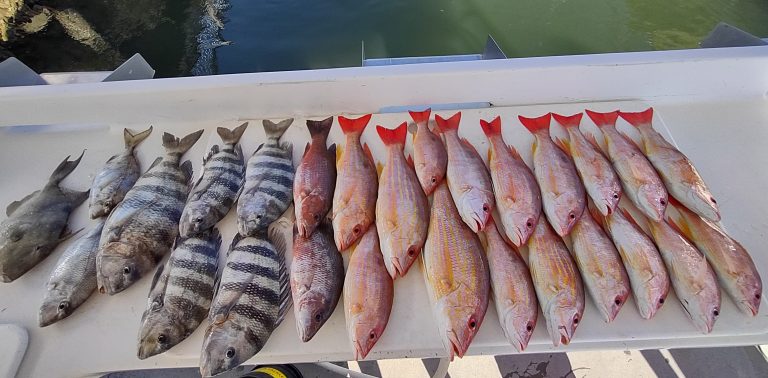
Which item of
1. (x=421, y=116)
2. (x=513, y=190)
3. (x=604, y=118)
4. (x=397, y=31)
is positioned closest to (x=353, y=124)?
(x=421, y=116)

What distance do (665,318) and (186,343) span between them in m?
1.63

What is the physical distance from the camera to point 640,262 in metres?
1.56

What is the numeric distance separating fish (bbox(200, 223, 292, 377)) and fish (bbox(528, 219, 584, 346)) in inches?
34.5

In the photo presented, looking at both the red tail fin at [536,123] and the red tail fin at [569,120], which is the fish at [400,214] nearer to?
the red tail fin at [536,123]

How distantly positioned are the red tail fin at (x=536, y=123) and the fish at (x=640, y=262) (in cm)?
49

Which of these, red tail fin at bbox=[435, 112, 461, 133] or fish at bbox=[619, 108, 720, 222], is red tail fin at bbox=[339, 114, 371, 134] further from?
fish at bbox=[619, 108, 720, 222]

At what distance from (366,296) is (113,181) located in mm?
1211

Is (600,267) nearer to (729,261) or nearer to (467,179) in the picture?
(729,261)

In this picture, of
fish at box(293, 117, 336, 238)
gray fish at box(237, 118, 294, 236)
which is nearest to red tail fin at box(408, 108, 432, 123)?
fish at box(293, 117, 336, 238)

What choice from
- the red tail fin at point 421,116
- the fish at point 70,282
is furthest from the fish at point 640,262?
the fish at point 70,282

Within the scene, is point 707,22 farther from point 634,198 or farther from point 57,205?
point 57,205

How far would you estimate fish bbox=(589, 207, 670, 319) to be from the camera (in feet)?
4.91

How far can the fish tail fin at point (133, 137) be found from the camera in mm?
2039

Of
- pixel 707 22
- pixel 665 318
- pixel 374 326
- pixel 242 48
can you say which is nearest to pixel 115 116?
pixel 374 326
